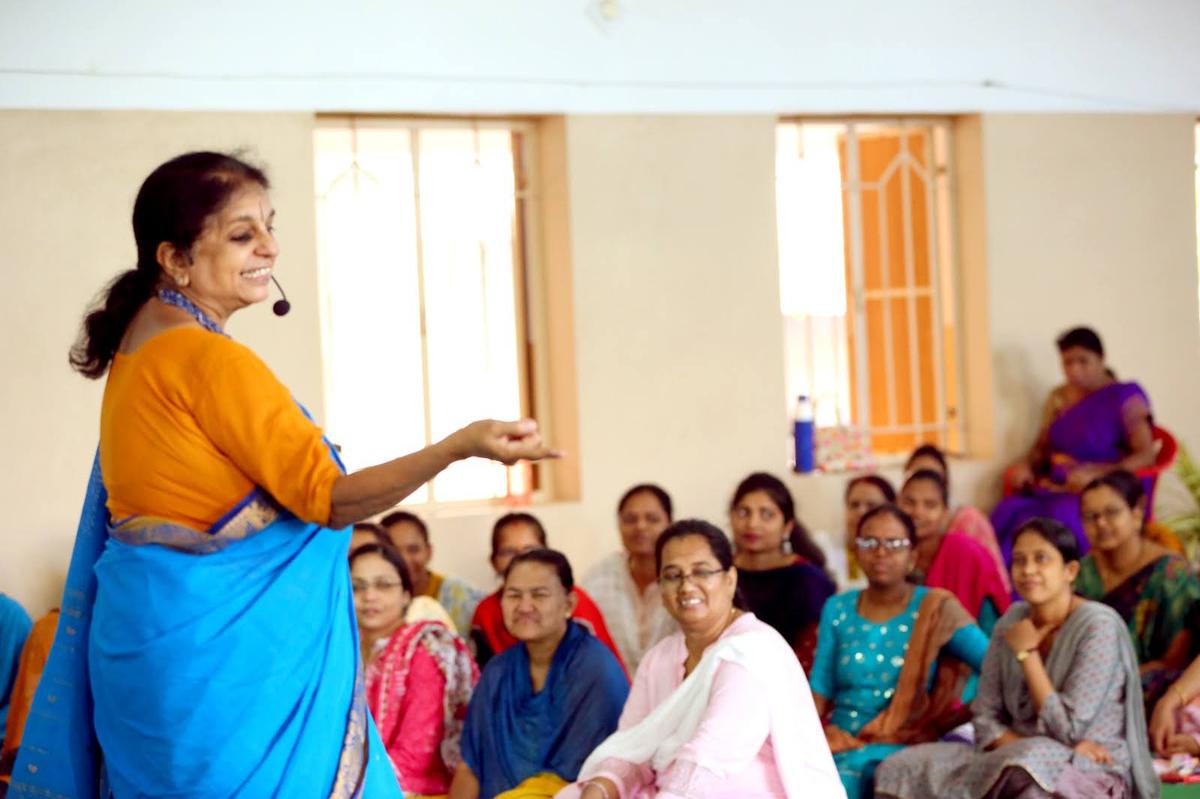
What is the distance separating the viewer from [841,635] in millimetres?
4523

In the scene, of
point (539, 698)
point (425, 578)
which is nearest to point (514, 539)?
point (425, 578)

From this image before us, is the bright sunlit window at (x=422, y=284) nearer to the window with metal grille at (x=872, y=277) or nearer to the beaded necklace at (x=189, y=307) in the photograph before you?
the window with metal grille at (x=872, y=277)

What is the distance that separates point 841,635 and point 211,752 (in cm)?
276

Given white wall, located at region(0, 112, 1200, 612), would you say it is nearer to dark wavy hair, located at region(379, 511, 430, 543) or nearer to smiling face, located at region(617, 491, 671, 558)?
dark wavy hair, located at region(379, 511, 430, 543)

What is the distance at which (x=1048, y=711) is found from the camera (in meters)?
4.06

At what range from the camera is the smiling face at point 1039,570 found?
4164mm

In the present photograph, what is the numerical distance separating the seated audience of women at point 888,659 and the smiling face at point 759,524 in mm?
558

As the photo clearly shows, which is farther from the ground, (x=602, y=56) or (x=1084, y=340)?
(x=602, y=56)

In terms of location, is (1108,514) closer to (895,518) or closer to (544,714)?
(895,518)

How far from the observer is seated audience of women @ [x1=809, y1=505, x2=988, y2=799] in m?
4.37

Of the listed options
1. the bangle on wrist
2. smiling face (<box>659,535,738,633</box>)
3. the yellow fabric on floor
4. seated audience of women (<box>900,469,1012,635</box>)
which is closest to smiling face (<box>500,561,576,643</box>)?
the yellow fabric on floor

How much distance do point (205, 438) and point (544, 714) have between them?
90.8 inches

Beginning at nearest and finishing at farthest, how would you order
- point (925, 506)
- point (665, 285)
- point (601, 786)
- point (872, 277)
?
point (601, 786) → point (925, 506) → point (665, 285) → point (872, 277)

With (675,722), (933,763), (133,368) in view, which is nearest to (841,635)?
(933,763)
